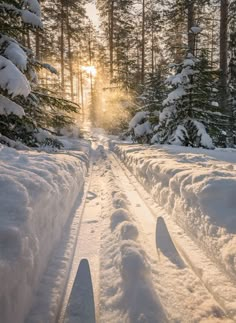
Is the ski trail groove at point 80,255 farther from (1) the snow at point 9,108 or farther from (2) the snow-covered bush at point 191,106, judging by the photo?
(2) the snow-covered bush at point 191,106

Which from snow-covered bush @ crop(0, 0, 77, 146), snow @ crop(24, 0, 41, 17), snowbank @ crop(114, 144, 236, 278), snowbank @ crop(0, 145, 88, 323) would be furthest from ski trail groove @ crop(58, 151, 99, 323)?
snow @ crop(24, 0, 41, 17)

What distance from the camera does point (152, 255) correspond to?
3547 millimetres

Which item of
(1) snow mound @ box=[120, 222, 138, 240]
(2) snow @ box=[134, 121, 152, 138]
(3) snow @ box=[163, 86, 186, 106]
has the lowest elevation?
(1) snow mound @ box=[120, 222, 138, 240]

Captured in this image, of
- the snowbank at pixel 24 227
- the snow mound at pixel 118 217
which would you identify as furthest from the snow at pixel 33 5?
the snow mound at pixel 118 217

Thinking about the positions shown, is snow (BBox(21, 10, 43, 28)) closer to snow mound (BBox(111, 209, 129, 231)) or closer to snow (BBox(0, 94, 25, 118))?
snow (BBox(0, 94, 25, 118))

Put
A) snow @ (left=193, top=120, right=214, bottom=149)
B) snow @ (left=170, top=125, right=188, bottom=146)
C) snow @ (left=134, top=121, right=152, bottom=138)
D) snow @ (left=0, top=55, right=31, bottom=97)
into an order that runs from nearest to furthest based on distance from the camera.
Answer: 1. snow @ (left=0, top=55, right=31, bottom=97)
2. snow @ (left=193, top=120, right=214, bottom=149)
3. snow @ (left=170, top=125, right=188, bottom=146)
4. snow @ (left=134, top=121, right=152, bottom=138)

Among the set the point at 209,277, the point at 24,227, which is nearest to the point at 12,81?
the point at 24,227

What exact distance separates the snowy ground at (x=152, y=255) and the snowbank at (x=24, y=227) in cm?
5

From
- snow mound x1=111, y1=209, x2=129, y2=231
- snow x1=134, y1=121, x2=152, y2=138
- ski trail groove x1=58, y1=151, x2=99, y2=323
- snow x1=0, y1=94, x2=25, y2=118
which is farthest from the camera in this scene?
snow x1=134, y1=121, x2=152, y2=138

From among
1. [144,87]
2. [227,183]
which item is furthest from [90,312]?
[144,87]

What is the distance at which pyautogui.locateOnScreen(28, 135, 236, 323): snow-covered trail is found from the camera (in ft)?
8.18

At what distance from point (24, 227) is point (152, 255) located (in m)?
1.75

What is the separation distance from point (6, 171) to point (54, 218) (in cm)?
108

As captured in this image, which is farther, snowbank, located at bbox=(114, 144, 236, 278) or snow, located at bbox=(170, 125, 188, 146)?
Result: snow, located at bbox=(170, 125, 188, 146)
